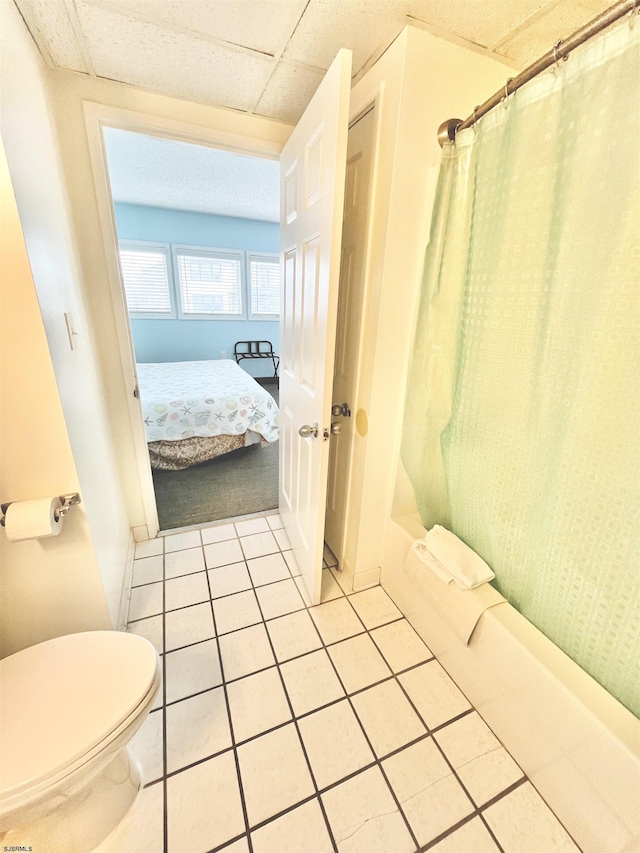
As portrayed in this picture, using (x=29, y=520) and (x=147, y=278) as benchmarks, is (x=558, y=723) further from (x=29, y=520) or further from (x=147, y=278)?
(x=147, y=278)

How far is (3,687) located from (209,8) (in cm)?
196

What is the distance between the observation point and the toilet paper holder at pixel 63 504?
37.6 inches

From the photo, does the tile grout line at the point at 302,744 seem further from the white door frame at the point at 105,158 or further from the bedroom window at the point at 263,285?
the bedroom window at the point at 263,285

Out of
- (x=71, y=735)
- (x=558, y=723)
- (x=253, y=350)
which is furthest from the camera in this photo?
(x=253, y=350)

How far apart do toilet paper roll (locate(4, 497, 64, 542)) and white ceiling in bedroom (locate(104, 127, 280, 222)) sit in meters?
2.18

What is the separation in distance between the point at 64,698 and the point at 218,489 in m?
1.67

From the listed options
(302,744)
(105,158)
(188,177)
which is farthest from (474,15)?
(188,177)

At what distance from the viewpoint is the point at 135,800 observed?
0.92 meters

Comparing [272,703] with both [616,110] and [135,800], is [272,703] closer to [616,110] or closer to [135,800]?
[135,800]

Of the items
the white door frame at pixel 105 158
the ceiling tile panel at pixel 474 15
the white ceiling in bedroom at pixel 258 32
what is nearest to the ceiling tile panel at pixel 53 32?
the white ceiling in bedroom at pixel 258 32

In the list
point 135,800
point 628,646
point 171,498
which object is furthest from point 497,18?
point 171,498

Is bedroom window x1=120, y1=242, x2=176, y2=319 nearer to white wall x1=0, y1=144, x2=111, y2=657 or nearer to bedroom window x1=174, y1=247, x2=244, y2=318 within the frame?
bedroom window x1=174, y1=247, x2=244, y2=318

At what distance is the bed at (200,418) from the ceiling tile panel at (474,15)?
7.64 ft

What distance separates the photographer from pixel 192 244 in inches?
183
